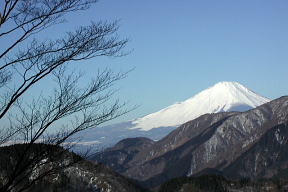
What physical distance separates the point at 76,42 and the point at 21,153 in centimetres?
502

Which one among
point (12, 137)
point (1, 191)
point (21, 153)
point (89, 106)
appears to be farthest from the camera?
point (12, 137)

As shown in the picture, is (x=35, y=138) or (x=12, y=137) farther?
(x=12, y=137)

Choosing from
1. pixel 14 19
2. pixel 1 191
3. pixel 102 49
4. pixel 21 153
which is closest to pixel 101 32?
pixel 102 49

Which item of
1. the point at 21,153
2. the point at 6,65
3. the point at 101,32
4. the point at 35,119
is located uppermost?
the point at 101,32

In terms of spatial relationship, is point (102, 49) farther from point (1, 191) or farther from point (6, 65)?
point (1, 191)

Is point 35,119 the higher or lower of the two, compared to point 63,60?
lower

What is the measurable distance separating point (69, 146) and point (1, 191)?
142 inches

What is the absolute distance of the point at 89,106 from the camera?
19.1 m

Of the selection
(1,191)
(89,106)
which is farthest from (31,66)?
(1,191)

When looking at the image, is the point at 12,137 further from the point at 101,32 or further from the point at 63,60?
the point at 101,32

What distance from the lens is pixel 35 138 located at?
18.0 metres

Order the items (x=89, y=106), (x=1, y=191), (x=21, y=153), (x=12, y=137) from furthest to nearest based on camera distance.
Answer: (x=12, y=137)
(x=89, y=106)
(x=21, y=153)
(x=1, y=191)

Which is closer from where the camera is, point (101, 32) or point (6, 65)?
point (6, 65)

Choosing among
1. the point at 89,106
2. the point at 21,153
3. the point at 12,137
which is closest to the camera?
the point at 21,153
